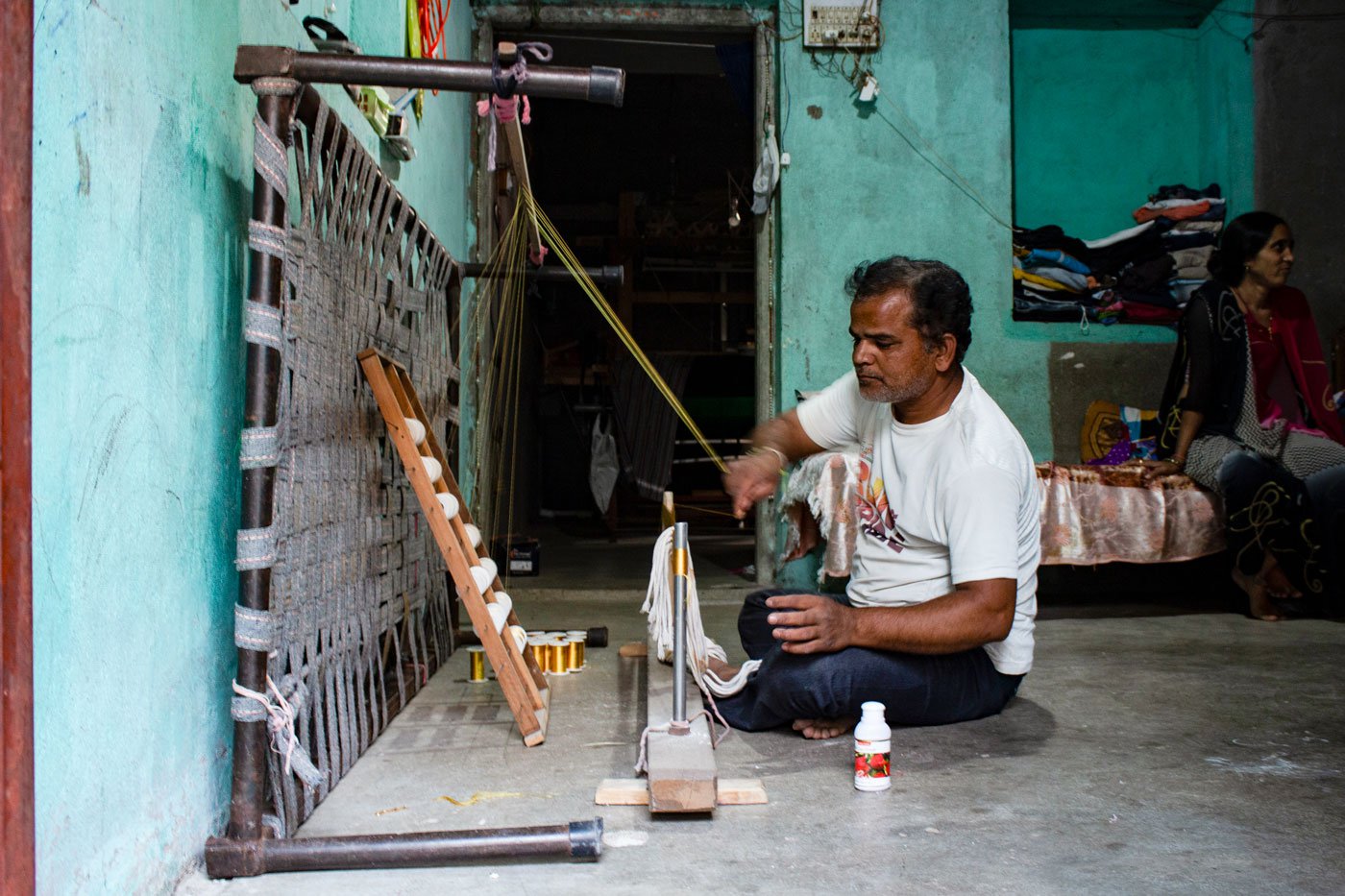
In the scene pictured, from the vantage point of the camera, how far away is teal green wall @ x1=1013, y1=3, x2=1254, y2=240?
607 centimetres

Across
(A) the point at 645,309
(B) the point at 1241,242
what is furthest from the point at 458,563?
(A) the point at 645,309

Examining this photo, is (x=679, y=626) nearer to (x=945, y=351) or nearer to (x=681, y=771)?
(x=681, y=771)

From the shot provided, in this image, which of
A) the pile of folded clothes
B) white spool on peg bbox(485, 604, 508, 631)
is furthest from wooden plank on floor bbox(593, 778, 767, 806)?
the pile of folded clothes

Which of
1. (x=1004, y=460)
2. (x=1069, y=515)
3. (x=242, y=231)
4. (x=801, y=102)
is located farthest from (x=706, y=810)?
(x=801, y=102)

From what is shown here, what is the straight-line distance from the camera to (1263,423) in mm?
4395

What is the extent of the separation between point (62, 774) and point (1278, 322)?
461 centimetres

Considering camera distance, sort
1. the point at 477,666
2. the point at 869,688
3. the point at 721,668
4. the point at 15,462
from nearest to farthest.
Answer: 1. the point at 15,462
2. the point at 869,688
3. the point at 721,668
4. the point at 477,666

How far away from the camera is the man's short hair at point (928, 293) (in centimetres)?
244

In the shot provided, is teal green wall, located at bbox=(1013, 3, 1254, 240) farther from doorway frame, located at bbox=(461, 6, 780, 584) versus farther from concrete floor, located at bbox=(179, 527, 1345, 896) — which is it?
concrete floor, located at bbox=(179, 527, 1345, 896)

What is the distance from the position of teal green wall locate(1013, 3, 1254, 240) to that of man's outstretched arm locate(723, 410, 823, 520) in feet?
12.4

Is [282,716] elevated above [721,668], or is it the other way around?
[282,716]

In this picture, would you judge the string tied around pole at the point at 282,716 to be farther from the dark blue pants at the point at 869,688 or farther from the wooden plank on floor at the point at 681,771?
the dark blue pants at the point at 869,688

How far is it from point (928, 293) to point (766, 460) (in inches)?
24.2

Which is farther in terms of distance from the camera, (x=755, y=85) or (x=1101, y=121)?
(x=1101, y=121)
